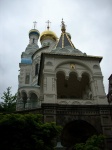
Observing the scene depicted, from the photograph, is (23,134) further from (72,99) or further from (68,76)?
(68,76)

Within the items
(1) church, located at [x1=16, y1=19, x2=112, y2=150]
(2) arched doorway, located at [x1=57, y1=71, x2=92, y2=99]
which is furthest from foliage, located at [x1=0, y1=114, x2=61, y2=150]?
(2) arched doorway, located at [x1=57, y1=71, x2=92, y2=99]

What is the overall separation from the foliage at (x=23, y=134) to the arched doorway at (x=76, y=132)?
457cm

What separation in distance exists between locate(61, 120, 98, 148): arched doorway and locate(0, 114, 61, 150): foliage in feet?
15.0

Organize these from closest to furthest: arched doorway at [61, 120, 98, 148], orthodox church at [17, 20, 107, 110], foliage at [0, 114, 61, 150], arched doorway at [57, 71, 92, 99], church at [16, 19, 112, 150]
Result: foliage at [0, 114, 61, 150] → church at [16, 19, 112, 150] → arched doorway at [61, 120, 98, 148] → orthodox church at [17, 20, 107, 110] → arched doorway at [57, 71, 92, 99]

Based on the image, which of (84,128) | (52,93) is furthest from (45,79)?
(84,128)

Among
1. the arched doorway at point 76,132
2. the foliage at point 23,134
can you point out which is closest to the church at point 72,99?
the arched doorway at point 76,132

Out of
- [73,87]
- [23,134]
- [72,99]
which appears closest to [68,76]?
[72,99]

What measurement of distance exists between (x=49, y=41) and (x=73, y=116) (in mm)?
25357

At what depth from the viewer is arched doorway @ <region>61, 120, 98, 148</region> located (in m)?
15.2

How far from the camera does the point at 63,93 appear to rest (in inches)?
886

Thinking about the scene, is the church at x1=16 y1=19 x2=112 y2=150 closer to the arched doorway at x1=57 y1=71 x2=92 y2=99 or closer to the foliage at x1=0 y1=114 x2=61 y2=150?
the arched doorway at x1=57 y1=71 x2=92 y2=99

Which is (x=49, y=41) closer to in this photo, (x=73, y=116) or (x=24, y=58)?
(x=24, y=58)

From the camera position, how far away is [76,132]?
15.9m

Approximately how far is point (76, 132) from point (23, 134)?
6485 mm
